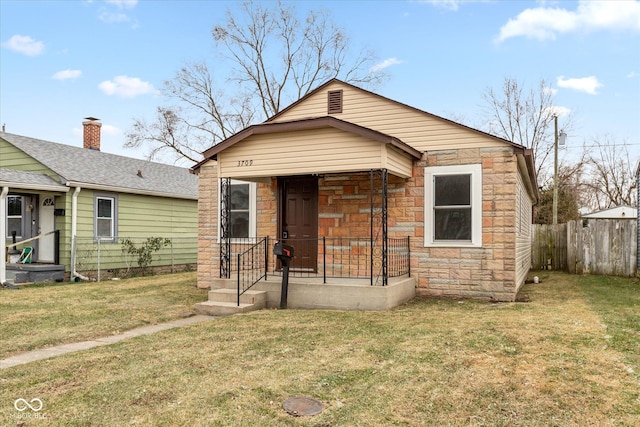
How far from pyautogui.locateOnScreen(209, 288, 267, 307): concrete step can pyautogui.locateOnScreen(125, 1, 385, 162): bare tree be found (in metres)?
19.2

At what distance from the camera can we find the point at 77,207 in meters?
13.7

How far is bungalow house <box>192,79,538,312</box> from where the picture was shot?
8.30 meters

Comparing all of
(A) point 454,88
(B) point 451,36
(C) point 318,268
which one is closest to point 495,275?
Answer: (C) point 318,268

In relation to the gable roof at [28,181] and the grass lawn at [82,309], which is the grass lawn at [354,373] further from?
the gable roof at [28,181]

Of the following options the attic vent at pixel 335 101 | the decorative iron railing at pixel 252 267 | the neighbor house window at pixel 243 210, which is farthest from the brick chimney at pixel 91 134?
the attic vent at pixel 335 101

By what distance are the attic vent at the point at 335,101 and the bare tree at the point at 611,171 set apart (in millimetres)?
26126

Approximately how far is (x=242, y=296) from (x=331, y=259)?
232 cm

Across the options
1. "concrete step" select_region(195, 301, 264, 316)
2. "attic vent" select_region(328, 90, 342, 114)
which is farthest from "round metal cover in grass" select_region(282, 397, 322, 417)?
"attic vent" select_region(328, 90, 342, 114)

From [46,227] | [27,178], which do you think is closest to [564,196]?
[46,227]

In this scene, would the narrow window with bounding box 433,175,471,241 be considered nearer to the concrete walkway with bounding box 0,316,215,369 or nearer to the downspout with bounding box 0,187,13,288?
the concrete walkway with bounding box 0,316,215,369

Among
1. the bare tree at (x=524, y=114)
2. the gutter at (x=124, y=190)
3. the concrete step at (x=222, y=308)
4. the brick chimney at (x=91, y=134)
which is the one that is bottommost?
the concrete step at (x=222, y=308)

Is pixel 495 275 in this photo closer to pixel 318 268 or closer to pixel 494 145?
pixel 494 145

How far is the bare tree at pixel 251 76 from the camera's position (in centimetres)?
2591

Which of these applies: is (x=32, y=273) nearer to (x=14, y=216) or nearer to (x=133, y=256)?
(x=14, y=216)
